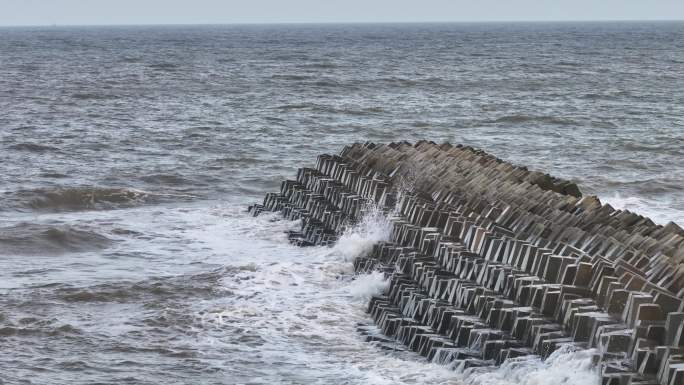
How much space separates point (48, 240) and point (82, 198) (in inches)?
186

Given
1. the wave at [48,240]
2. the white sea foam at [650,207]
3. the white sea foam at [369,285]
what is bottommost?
the wave at [48,240]

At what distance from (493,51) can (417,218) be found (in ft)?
312

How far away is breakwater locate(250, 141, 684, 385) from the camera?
1130cm

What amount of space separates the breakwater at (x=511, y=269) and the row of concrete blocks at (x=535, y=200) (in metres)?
0.02

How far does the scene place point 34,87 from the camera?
60906 millimetres

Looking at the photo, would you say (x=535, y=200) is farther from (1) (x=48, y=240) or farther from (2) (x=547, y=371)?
(1) (x=48, y=240)

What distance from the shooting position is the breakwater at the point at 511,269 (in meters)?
11.3

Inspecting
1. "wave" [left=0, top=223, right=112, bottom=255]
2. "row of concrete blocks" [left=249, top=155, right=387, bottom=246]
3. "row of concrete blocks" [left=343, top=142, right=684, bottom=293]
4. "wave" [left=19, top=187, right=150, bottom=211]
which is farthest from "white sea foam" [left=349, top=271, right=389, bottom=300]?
"wave" [left=19, top=187, right=150, bottom=211]

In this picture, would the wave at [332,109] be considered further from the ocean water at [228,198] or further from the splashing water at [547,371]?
the splashing water at [547,371]

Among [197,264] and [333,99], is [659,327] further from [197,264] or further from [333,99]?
[333,99]

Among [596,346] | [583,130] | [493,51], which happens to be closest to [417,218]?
[596,346]

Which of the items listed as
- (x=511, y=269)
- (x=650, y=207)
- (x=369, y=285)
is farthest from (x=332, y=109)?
(x=511, y=269)

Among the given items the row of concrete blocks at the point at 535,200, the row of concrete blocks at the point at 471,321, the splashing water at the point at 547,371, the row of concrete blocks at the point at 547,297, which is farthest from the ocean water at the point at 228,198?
the row of concrete blocks at the point at 535,200

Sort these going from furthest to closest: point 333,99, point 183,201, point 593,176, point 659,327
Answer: point 333,99 → point 593,176 → point 183,201 → point 659,327
